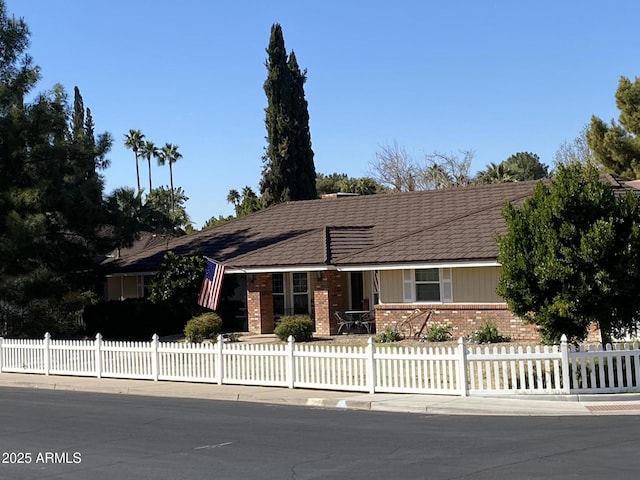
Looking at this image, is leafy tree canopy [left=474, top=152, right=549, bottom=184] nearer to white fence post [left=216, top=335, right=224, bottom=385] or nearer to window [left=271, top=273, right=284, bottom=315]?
window [left=271, top=273, right=284, bottom=315]

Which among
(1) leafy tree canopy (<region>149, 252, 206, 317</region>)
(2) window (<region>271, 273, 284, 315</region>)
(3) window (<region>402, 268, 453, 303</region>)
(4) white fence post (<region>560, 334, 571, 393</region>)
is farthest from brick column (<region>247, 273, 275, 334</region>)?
(4) white fence post (<region>560, 334, 571, 393</region>)

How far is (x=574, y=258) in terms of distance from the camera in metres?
15.8

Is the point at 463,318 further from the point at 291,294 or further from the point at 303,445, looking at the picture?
the point at 303,445

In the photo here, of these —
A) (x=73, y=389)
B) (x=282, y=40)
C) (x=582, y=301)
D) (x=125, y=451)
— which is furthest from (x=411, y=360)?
(x=282, y=40)

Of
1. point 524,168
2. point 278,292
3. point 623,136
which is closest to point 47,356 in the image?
point 278,292

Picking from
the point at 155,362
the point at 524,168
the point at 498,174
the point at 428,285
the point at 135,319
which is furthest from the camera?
the point at 524,168

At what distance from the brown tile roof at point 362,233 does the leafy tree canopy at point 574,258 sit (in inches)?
317

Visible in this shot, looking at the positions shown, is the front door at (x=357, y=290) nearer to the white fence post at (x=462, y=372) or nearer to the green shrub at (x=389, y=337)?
the green shrub at (x=389, y=337)

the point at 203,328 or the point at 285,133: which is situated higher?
the point at 285,133

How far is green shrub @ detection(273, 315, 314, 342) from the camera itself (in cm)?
2609

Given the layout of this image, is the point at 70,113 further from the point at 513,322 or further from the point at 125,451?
the point at 125,451

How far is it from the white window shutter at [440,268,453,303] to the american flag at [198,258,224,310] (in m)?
7.57

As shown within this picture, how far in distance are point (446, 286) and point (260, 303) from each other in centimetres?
754

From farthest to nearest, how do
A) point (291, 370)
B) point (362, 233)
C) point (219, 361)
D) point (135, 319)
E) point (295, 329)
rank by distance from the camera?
point (362, 233)
point (135, 319)
point (295, 329)
point (219, 361)
point (291, 370)
